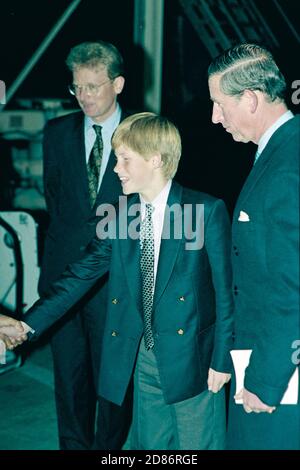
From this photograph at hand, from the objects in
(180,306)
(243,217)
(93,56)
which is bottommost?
(180,306)

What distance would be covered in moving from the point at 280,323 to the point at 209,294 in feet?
2.14

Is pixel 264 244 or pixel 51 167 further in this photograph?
pixel 51 167

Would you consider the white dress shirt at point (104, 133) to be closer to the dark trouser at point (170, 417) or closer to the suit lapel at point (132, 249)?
the suit lapel at point (132, 249)

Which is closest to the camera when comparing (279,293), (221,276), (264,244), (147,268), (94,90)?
(279,293)

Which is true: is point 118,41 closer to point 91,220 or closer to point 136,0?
point 136,0

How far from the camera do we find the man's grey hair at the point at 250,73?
193 centimetres

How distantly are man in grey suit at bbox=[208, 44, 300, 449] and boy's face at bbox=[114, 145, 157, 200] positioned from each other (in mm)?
400

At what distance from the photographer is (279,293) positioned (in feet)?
5.80

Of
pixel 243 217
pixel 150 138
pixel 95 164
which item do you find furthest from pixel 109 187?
pixel 243 217

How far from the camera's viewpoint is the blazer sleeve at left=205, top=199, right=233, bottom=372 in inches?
91.1

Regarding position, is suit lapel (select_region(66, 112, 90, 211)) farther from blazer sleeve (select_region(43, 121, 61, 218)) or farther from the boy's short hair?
the boy's short hair

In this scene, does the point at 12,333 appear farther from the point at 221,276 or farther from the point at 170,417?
the point at 221,276

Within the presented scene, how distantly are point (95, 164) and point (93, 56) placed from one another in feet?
1.72

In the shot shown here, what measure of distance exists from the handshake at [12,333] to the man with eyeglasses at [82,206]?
450mm
